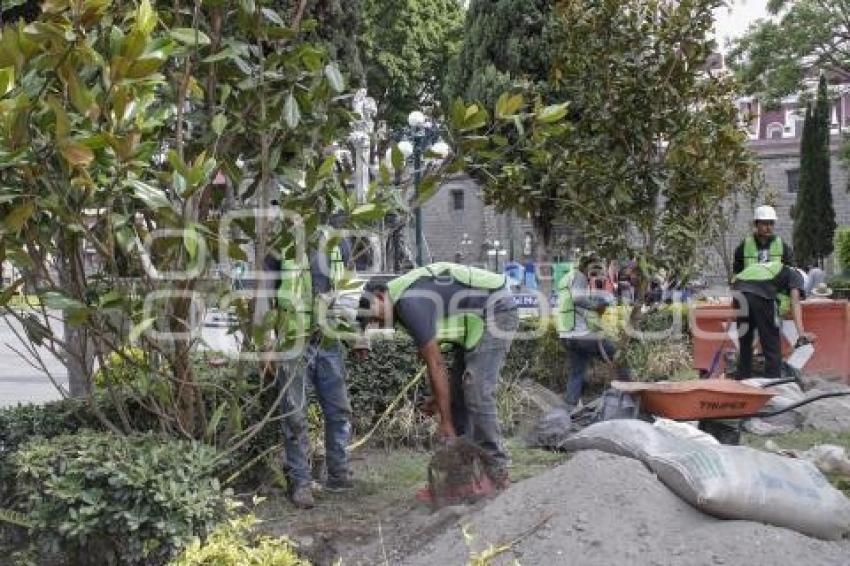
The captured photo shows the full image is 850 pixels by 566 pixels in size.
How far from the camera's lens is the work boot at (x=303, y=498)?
6.14 meters

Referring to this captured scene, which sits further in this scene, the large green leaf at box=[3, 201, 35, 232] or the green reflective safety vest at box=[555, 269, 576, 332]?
the green reflective safety vest at box=[555, 269, 576, 332]

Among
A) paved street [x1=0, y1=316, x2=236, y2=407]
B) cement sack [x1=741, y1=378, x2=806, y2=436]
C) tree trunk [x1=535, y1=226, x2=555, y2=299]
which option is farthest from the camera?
tree trunk [x1=535, y1=226, x2=555, y2=299]

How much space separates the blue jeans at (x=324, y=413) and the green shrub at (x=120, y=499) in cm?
136

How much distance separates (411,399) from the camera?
27.6 feet

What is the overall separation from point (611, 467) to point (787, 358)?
5924 mm

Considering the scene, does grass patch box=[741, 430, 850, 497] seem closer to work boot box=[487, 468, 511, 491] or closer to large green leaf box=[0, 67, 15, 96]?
work boot box=[487, 468, 511, 491]

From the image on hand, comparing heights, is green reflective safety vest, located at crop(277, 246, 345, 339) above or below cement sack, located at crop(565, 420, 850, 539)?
above

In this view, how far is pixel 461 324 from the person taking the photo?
6078 millimetres

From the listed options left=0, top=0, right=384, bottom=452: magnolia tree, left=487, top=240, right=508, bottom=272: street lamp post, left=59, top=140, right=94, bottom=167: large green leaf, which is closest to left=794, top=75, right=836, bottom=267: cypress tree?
left=487, top=240, right=508, bottom=272: street lamp post

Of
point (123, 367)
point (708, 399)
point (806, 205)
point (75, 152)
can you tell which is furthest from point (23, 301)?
point (806, 205)

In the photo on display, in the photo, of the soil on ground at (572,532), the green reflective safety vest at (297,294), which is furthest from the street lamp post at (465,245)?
the soil on ground at (572,532)

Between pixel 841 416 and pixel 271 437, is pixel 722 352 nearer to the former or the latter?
pixel 841 416

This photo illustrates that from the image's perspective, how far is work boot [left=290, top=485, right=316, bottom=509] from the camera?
6141 mm

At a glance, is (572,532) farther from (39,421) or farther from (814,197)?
(814,197)
